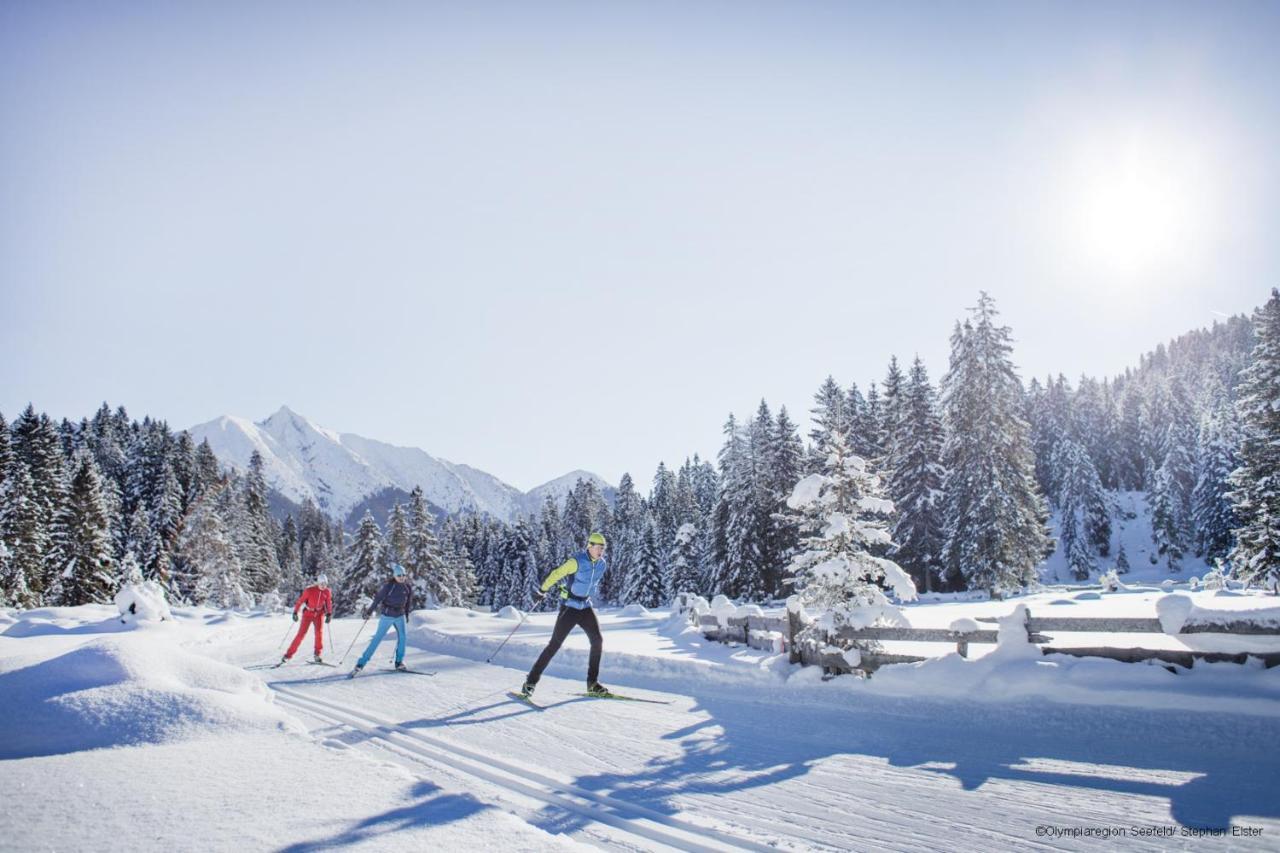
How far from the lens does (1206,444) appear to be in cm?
5516

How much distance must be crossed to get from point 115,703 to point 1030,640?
11404 millimetres

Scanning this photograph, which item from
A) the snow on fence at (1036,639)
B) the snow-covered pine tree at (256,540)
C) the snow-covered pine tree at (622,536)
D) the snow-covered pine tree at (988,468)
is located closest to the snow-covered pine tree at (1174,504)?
the snow-covered pine tree at (988,468)

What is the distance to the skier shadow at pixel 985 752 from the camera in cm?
542

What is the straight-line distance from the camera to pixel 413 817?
455 centimetres

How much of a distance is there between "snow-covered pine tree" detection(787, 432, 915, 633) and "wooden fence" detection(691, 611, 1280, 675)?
1.09 ft

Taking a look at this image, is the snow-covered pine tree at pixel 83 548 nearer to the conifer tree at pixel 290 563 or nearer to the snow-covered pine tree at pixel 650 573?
the snow-covered pine tree at pixel 650 573

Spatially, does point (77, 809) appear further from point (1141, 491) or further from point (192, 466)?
point (1141, 491)

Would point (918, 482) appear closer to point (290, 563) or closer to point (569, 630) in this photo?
point (569, 630)

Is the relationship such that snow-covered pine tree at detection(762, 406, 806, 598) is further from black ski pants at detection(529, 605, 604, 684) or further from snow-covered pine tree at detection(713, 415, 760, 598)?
black ski pants at detection(529, 605, 604, 684)

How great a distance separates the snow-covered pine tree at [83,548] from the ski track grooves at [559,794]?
46.4 meters

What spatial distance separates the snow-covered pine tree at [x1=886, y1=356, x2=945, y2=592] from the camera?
130 feet

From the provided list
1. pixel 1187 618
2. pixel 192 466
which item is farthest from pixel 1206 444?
pixel 192 466

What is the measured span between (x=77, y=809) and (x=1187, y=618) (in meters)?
11.7

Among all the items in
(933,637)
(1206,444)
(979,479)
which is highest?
(1206,444)
